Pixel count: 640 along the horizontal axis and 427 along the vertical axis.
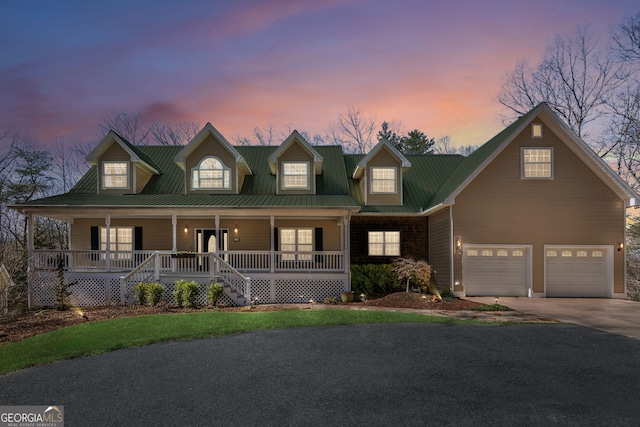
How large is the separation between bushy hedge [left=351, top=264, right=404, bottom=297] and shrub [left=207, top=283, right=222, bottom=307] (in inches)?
238

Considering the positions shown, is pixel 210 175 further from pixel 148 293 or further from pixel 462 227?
pixel 462 227

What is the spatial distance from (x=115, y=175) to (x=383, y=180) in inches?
519

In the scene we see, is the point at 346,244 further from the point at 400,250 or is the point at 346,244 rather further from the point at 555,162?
the point at 555,162

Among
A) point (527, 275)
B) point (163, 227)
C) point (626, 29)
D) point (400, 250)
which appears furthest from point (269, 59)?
point (626, 29)

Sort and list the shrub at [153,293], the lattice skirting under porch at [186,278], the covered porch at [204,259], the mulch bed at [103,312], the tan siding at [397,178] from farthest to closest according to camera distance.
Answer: the tan siding at [397,178] → the lattice skirting under porch at [186,278] → the covered porch at [204,259] → the shrub at [153,293] → the mulch bed at [103,312]

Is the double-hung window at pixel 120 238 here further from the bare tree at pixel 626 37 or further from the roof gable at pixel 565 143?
the bare tree at pixel 626 37

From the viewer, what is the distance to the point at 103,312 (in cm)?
1448

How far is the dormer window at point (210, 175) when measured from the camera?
800 inches

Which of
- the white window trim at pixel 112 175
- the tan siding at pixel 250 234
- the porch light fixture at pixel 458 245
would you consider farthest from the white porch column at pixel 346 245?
the white window trim at pixel 112 175

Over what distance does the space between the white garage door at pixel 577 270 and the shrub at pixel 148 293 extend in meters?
15.8

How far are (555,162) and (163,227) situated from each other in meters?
18.3

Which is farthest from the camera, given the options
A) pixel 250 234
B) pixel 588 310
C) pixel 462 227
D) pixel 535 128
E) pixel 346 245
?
pixel 250 234

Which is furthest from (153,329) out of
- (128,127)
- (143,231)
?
(128,127)

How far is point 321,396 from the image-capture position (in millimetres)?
6012
